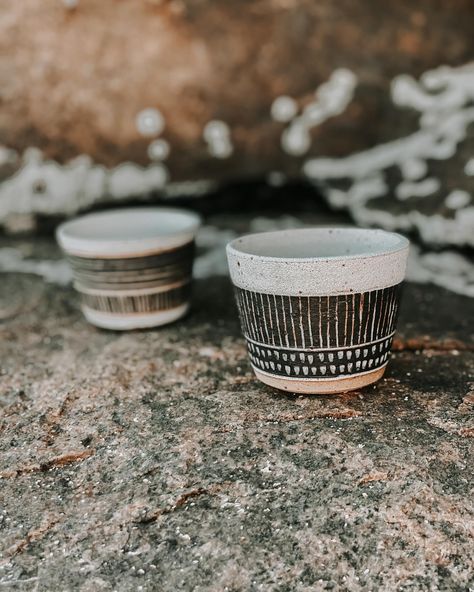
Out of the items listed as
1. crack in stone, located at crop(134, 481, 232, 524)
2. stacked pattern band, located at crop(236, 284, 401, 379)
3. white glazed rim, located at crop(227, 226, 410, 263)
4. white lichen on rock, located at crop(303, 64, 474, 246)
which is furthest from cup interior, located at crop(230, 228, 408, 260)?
white lichen on rock, located at crop(303, 64, 474, 246)

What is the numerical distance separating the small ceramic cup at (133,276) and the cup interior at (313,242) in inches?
10.1

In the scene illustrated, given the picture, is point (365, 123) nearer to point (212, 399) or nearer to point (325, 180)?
point (325, 180)

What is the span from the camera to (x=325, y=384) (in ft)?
3.36

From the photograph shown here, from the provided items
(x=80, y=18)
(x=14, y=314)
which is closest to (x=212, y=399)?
(x=14, y=314)

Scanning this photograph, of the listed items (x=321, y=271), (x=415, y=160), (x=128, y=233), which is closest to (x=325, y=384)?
(x=321, y=271)

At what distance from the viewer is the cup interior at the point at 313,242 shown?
113cm

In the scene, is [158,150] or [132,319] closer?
[132,319]

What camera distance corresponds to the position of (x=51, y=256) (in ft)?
5.85

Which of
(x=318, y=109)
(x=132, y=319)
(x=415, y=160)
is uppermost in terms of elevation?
(x=318, y=109)

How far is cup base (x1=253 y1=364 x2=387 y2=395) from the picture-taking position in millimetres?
1023

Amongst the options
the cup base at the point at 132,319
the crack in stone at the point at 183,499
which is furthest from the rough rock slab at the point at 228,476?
the cup base at the point at 132,319

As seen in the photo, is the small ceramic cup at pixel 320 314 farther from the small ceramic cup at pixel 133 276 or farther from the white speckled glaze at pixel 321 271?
the small ceramic cup at pixel 133 276

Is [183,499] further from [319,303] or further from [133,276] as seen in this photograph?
[133,276]

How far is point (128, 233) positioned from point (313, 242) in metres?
0.53
